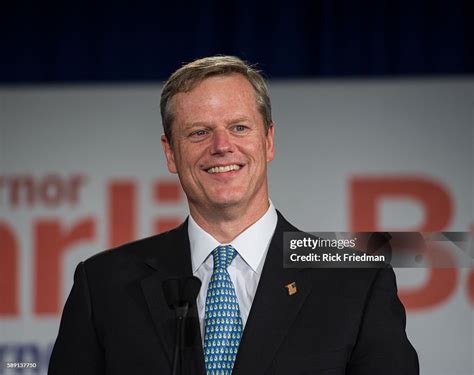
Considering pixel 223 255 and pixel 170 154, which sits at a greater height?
pixel 170 154

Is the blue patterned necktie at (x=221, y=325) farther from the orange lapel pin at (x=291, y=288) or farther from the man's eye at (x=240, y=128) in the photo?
the man's eye at (x=240, y=128)

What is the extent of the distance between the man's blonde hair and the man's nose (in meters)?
A: 0.10

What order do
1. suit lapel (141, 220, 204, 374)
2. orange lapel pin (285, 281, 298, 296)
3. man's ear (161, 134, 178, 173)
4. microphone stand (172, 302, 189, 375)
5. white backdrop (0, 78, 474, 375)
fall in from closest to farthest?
microphone stand (172, 302, 189, 375) < suit lapel (141, 220, 204, 374) < orange lapel pin (285, 281, 298, 296) < man's ear (161, 134, 178, 173) < white backdrop (0, 78, 474, 375)

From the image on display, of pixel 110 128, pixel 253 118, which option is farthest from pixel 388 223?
pixel 253 118

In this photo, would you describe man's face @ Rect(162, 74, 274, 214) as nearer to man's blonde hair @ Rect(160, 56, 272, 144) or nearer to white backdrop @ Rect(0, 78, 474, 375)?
man's blonde hair @ Rect(160, 56, 272, 144)

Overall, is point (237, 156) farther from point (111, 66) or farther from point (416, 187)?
point (111, 66)

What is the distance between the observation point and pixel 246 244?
161cm

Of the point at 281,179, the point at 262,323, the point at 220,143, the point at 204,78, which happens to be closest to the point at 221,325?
the point at 262,323

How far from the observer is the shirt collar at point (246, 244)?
5.24 feet

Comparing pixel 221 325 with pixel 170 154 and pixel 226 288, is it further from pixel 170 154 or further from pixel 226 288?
pixel 170 154

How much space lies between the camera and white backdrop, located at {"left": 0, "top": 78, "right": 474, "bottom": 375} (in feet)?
10.8

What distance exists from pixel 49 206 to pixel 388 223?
135 cm

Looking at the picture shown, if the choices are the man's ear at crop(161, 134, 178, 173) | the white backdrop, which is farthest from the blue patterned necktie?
the white backdrop

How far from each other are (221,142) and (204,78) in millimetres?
136
